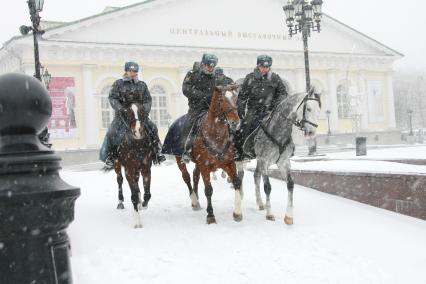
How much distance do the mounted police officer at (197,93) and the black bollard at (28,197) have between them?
5.70 meters

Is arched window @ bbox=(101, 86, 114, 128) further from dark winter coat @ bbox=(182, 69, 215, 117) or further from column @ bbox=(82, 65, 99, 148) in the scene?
dark winter coat @ bbox=(182, 69, 215, 117)

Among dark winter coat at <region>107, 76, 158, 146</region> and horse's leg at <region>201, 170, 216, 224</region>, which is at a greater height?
dark winter coat at <region>107, 76, 158, 146</region>

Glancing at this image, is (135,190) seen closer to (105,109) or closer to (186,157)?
(186,157)

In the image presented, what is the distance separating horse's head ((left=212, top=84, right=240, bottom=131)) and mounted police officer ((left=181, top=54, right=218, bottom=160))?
62 cm

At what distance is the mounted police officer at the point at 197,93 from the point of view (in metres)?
7.58

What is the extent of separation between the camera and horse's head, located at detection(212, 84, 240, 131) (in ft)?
22.1

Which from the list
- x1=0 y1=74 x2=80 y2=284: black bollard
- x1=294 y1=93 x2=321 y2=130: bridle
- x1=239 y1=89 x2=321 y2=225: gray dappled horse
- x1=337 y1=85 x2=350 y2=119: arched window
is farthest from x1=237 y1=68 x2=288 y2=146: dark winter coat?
x1=337 y1=85 x2=350 y2=119: arched window

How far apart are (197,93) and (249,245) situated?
272 centimetres

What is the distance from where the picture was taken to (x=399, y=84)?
99.4 meters

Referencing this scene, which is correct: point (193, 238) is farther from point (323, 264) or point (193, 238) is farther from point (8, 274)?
point (8, 274)

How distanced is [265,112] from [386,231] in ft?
8.97

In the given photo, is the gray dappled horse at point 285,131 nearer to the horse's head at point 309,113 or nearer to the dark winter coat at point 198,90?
the horse's head at point 309,113

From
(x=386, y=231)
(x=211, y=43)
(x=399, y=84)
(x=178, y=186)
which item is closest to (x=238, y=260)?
(x=386, y=231)

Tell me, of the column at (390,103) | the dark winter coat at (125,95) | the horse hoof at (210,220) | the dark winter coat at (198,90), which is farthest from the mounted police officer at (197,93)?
the column at (390,103)
